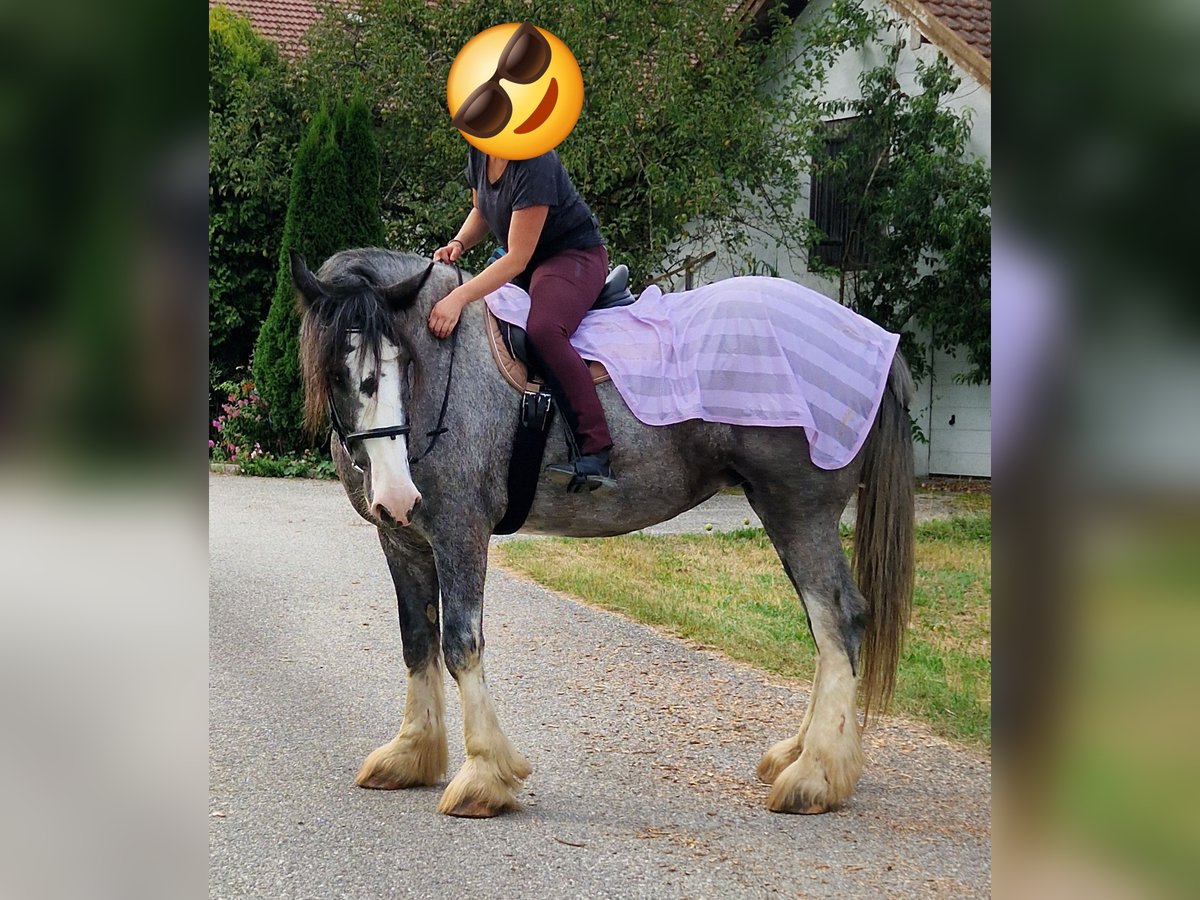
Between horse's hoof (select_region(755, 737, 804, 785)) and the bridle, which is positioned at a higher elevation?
the bridle

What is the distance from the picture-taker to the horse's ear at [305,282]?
360 cm

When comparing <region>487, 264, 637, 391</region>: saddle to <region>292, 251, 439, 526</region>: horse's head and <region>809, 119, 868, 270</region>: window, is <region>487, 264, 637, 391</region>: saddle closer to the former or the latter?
<region>292, 251, 439, 526</region>: horse's head

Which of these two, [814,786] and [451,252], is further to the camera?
[451,252]

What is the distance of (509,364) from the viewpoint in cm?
402

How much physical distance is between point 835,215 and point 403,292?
1153 cm

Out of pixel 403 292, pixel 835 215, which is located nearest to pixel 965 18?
pixel 835 215

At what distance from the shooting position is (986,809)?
13.4ft

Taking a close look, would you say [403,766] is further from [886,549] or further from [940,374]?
[940,374]

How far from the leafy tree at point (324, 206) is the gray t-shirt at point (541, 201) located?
8.66 metres

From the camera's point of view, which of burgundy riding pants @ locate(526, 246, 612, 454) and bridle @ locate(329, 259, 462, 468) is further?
burgundy riding pants @ locate(526, 246, 612, 454)

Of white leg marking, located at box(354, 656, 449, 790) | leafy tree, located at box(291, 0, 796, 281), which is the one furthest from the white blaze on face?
leafy tree, located at box(291, 0, 796, 281)

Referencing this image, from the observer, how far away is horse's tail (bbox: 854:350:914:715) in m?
4.20
